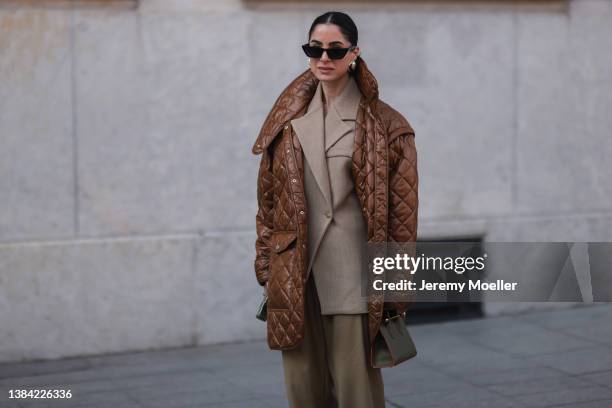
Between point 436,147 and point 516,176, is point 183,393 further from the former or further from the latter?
point 516,176

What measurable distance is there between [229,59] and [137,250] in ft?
5.06

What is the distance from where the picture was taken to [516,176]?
8.95 meters

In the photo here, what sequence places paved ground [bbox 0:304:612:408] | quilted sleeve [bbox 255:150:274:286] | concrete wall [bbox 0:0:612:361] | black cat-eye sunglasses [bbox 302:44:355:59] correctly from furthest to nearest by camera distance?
1. concrete wall [bbox 0:0:612:361]
2. paved ground [bbox 0:304:612:408]
3. quilted sleeve [bbox 255:150:274:286]
4. black cat-eye sunglasses [bbox 302:44:355:59]

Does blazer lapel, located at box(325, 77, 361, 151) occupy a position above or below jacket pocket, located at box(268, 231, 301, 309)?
above

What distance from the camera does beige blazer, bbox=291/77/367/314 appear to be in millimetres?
4793

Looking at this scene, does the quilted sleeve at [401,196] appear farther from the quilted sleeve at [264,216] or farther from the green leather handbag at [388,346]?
the quilted sleeve at [264,216]

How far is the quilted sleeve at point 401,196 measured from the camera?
4742 mm

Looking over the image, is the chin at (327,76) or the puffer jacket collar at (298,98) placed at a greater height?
the chin at (327,76)

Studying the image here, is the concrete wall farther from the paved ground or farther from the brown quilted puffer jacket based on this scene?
the brown quilted puffer jacket

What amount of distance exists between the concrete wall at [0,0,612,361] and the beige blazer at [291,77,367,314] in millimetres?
3189

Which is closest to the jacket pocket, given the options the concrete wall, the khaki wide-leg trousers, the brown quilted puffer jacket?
the brown quilted puffer jacket

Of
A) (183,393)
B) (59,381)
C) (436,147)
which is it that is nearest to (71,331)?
(59,381)

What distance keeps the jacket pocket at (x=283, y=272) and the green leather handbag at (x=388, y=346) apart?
41 centimetres

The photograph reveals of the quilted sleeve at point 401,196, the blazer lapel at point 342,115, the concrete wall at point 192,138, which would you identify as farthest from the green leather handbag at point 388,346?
the concrete wall at point 192,138
